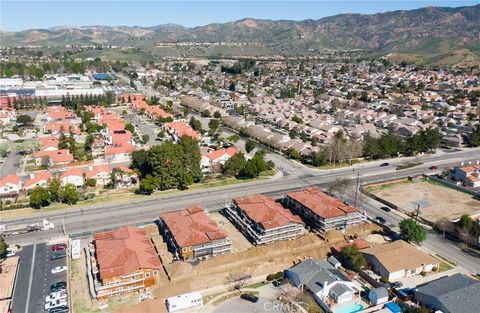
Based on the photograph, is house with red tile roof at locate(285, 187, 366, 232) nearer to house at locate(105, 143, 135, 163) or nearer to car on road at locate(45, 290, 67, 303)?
car on road at locate(45, 290, 67, 303)

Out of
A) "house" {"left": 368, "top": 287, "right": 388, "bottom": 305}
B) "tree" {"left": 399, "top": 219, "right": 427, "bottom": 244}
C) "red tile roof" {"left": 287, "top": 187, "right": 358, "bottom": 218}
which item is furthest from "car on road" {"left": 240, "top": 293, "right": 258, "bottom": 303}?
"tree" {"left": 399, "top": 219, "right": 427, "bottom": 244}

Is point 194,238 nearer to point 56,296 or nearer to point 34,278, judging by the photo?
point 56,296

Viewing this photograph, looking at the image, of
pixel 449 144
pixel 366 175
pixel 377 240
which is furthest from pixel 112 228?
pixel 449 144

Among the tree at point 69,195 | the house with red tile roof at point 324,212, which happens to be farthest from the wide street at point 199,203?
the house with red tile roof at point 324,212

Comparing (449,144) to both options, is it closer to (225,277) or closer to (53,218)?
(225,277)

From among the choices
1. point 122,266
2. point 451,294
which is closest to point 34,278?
point 122,266
